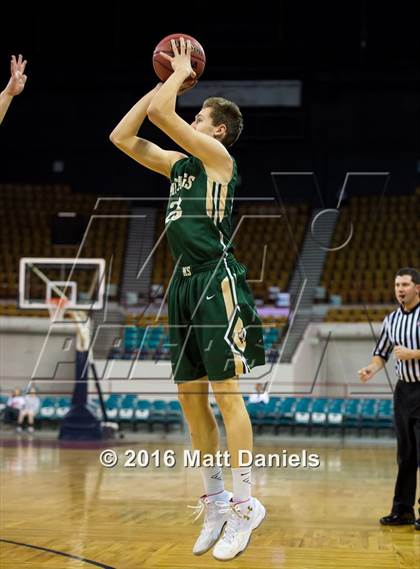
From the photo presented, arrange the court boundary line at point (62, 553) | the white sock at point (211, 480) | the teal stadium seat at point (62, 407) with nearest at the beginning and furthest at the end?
the white sock at point (211, 480)
the court boundary line at point (62, 553)
the teal stadium seat at point (62, 407)

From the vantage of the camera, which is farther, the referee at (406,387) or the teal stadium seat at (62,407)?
the teal stadium seat at (62,407)

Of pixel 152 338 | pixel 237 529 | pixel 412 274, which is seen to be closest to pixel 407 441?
pixel 412 274

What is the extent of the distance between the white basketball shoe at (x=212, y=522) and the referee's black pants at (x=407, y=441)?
3.20m

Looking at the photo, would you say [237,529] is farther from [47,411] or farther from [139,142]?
[47,411]

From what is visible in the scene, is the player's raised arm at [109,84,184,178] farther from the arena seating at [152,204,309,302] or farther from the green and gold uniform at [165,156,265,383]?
the arena seating at [152,204,309,302]

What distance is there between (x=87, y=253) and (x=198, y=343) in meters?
19.1

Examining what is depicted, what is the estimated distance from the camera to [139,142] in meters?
4.72

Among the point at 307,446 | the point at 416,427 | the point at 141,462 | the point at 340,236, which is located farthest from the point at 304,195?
the point at 416,427

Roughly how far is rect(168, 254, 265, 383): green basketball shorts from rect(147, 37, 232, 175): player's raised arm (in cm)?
52

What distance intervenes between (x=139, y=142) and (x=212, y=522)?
78.3 inches

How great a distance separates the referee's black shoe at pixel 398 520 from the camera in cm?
747

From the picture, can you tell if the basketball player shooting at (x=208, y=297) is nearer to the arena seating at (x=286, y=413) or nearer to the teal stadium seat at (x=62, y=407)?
the arena seating at (x=286, y=413)

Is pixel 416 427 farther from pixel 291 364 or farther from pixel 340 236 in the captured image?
pixel 340 236

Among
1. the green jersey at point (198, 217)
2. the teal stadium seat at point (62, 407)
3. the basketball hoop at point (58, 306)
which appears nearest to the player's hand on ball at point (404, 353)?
the green jersey at point (198, 217)
